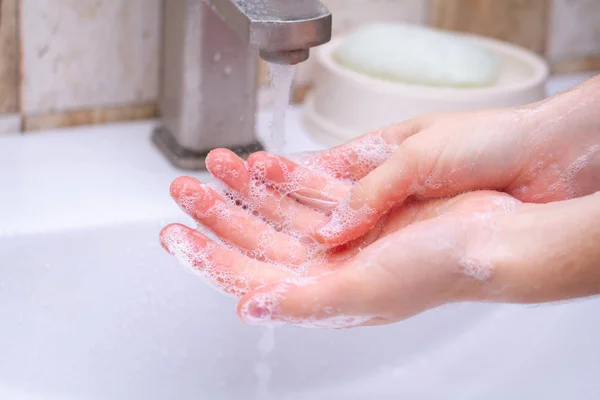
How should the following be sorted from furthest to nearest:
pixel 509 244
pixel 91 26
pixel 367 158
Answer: pixel 91 26 → pixel 367 158 → pixel 509 244

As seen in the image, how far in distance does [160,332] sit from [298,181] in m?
0.19

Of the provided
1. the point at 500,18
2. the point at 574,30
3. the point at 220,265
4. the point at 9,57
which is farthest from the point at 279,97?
the point at 574,30

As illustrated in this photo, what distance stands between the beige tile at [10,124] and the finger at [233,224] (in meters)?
0.29

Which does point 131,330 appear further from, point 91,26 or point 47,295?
point 91,26

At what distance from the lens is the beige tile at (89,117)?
0.83m

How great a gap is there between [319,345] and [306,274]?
20 centimetres

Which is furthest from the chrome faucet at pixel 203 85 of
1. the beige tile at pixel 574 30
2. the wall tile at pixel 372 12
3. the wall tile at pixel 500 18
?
the beige tile at pixel 574 30

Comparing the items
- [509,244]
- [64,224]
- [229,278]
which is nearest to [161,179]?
[64,224]

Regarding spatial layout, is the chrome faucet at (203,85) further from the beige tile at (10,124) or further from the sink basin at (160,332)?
the beige tile at (10,124)

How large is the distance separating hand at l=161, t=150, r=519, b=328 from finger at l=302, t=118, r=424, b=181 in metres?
0.01

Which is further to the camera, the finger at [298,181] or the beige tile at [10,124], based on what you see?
the beige tile at [10,124]

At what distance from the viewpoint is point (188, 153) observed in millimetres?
784

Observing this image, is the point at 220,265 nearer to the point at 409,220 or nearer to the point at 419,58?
the point at 409,220

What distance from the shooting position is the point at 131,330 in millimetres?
713
